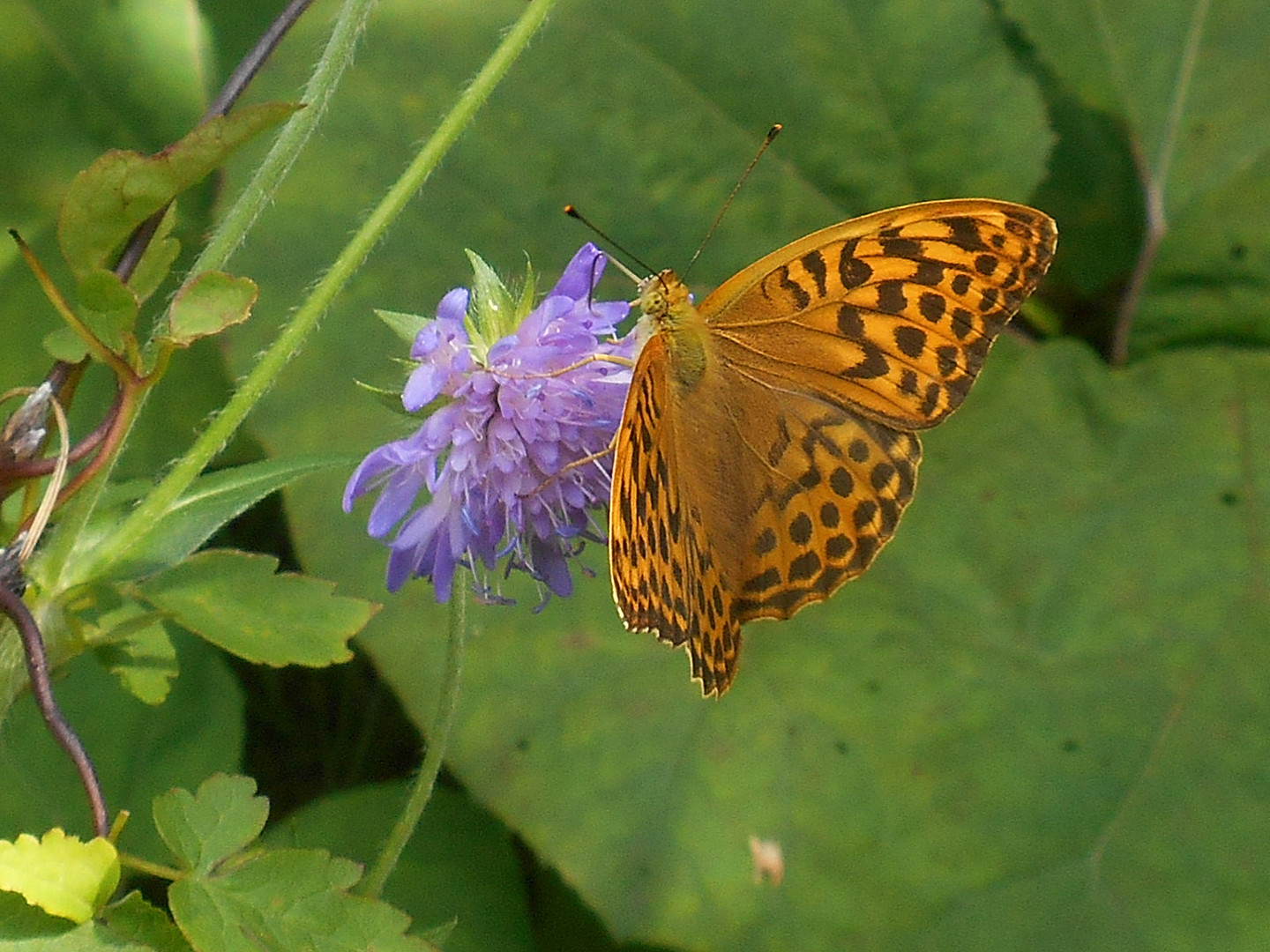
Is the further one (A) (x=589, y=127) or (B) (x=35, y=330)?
(A) (x=589, y=127)

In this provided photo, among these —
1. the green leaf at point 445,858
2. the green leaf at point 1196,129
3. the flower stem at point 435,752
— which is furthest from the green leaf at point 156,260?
the green leaf at point 1196,129

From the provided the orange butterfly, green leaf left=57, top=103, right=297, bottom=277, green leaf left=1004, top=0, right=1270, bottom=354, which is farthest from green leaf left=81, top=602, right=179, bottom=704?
green leaf left=1004, top=0, right=1270, bottom=354

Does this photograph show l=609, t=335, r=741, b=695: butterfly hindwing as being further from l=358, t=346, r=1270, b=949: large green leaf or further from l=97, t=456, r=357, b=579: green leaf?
l=358, t=346, r=1270, b=949: large green leaf

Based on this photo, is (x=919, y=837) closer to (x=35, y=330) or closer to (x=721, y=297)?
(x=721, y=297)

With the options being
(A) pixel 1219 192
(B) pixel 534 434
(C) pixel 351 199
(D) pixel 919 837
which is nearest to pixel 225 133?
(B) pixel 534 434

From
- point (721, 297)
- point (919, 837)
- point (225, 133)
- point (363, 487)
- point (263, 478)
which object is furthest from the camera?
point (919, 837)

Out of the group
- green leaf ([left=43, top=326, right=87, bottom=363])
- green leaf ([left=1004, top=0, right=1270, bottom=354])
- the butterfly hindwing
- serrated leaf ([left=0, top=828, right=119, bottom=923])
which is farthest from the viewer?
green leaf ([left=1004, top=0, right=1270, bottom=354])

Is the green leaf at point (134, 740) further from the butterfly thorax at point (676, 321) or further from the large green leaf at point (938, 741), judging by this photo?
the butterfly thorax at point (676, 321)
